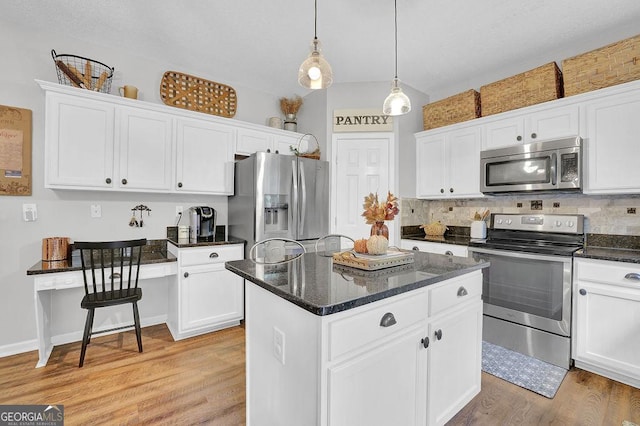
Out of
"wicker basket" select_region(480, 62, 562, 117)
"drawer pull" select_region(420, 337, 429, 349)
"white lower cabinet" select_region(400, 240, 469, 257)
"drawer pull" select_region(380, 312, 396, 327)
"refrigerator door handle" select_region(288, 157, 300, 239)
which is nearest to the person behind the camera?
"drawer pull" select_region(380, 312, 396, 327)

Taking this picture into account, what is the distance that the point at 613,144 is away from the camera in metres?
2.37

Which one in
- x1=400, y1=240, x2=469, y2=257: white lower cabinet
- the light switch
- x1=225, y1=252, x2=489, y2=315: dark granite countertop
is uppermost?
the light switch

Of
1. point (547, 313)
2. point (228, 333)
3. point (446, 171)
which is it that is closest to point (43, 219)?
point (228, 333)

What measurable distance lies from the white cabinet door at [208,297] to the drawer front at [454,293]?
2137 millimetres

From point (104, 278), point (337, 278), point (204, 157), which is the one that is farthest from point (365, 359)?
point (204, 157)

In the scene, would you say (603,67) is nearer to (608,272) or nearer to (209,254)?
(608,272)

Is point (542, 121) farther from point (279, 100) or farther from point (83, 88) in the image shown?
point (83, 88)

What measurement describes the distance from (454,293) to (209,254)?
2221mm

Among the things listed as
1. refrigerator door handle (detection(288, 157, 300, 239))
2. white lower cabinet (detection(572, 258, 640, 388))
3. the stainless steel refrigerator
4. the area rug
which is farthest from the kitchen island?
refrigerator door handle (detection(288, 157, 300, 239))

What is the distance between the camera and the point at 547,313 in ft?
7.90

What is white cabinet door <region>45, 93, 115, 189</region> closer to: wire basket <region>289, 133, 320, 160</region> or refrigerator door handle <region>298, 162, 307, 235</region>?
refrigerator door handle <region>298, 162, 307, 235</region>

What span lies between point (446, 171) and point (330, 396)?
10.0ft

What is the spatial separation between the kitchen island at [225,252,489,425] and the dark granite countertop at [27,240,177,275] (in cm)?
156

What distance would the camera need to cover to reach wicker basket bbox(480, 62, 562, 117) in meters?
2.70
